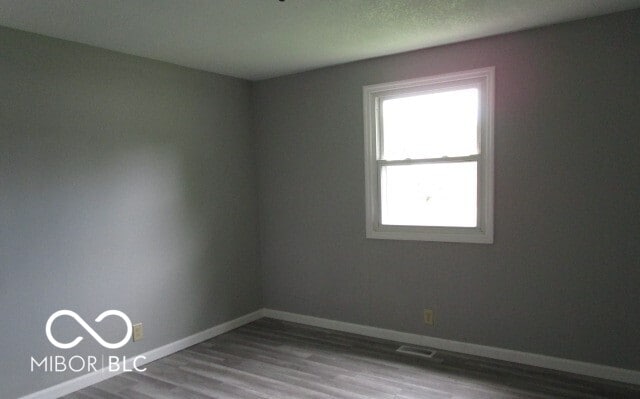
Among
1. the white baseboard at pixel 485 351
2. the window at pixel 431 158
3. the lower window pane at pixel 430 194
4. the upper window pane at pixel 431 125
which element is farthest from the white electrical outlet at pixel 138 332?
the upper window pane at pixel 431 125

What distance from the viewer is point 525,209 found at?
314cm

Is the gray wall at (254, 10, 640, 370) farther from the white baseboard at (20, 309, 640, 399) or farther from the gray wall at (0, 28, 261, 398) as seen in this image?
the gray wall at (0, 28, 261, 398)

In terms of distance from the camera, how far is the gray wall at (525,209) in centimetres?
283

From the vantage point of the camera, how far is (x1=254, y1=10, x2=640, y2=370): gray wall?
2.83 m

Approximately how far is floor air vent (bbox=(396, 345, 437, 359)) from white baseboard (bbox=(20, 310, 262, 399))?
163 centimetres

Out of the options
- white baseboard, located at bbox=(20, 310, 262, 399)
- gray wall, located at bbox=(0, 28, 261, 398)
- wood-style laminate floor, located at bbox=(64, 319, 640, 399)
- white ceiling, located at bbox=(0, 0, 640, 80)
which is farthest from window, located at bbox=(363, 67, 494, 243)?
white baseboard, located at bbox=(20, 310, 262, 399)

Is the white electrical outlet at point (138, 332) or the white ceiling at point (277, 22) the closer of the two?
the white ceiling at point (277, 22)

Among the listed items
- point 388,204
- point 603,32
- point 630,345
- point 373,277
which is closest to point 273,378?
point 373,277

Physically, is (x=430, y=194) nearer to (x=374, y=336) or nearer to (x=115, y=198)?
(x=374, y=336)

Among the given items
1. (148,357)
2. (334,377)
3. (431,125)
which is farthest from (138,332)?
(431,125)

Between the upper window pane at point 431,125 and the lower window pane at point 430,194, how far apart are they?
12 centimetres

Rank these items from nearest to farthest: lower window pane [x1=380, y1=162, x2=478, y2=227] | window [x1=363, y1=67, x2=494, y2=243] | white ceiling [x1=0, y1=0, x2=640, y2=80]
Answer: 1. white ceiling [x1=0, y1=0, x2=640, y2=80]
2. window [x1=363, y1=67, x2=494, y2=243]
3. lower window pane [x1=380, y1=162, x2=478, y2=227]

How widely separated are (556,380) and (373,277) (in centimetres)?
155

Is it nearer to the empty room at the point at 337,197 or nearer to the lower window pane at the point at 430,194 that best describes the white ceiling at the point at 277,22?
the empty room at the point at 337,197
